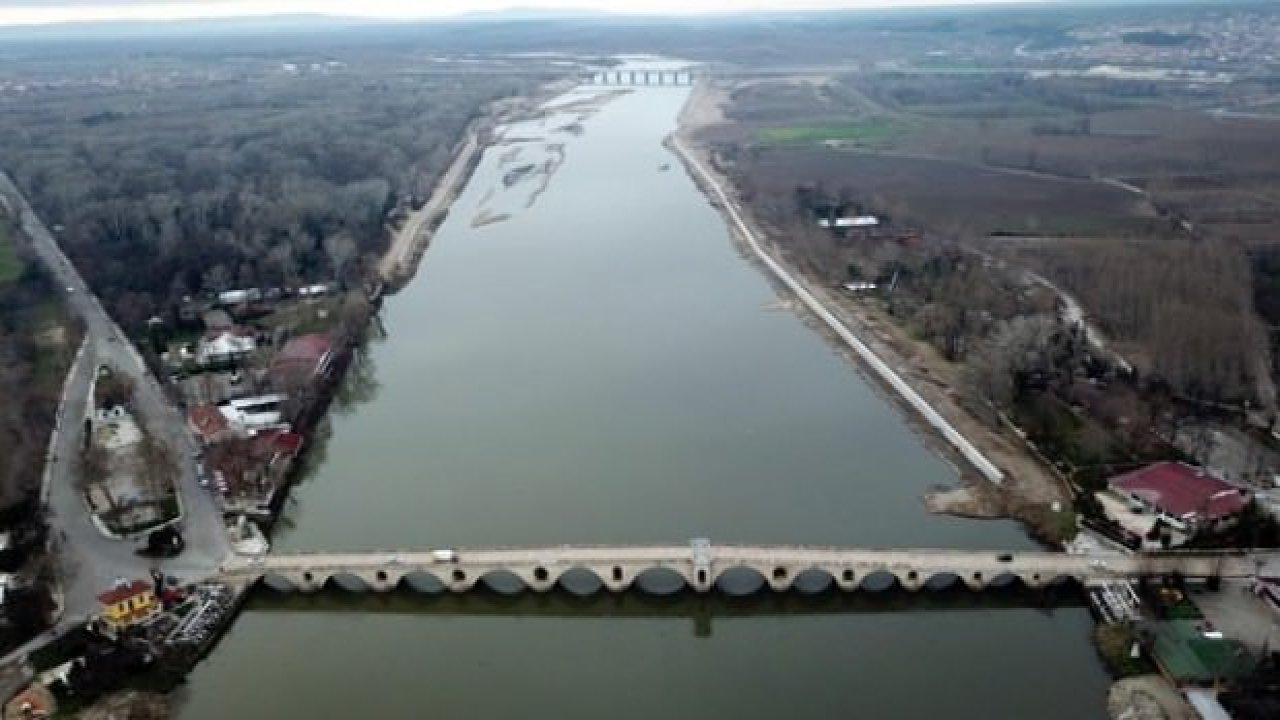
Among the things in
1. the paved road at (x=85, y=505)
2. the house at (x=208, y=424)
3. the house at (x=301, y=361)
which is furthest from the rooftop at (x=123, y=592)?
the house at (x=301, y=361)

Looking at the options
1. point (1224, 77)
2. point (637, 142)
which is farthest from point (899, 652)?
point (1224, 77)

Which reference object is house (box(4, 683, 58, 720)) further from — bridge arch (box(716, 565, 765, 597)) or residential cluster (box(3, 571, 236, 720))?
bridge arch (box(716, 565, 765, 597))

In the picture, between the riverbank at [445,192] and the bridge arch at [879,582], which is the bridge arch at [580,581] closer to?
the bridge arch at [879,582]

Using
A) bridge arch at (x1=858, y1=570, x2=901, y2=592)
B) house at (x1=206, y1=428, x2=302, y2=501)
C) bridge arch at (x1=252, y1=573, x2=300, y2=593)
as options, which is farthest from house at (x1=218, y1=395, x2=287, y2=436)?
bridge arch at (x1=858, y1=570, x2=901, y2=592)

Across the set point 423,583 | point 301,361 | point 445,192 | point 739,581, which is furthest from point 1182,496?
point 445,192

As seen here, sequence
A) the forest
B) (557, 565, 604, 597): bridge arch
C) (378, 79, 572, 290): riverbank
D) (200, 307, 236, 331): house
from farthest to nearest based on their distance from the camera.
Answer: (378, 79, 572, 290): riverbank → the forest → (200, 307, 236, 331): house → (557, 565, 604, 597): bridge arch

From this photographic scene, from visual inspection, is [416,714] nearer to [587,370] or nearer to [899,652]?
[899,652]

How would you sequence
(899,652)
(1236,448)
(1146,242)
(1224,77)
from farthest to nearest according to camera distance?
(1224,77), (1146,242), (1236,448), (899,652)
